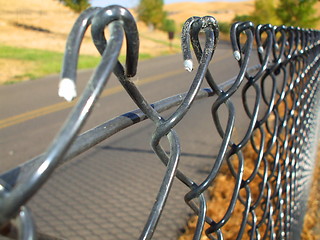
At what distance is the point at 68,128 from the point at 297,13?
33552 mm

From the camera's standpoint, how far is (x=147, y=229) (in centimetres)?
61

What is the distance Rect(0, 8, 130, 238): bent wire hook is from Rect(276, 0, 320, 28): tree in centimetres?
3241

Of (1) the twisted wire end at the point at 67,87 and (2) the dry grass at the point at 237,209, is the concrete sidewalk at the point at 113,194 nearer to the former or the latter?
(2) the dry grass at the point at 237,209

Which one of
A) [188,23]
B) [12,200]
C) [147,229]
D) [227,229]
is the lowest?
[227,229]

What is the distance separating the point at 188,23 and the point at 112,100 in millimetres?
8567

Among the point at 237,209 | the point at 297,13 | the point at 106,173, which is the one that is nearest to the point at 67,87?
the point at 237,209

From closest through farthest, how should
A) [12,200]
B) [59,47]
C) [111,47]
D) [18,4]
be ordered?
[12,200]
[111,47]
[59,47]
[18,4]

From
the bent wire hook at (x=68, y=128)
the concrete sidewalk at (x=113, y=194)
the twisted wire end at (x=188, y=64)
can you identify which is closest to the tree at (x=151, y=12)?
the concrete sidewalk at (x=113, y=194)

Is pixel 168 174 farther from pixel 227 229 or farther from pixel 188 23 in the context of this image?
pixel 227 229

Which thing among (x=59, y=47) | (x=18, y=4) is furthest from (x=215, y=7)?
(x=59, y=47)

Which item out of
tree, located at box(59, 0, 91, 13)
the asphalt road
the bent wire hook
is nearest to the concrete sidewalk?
the asphalt road

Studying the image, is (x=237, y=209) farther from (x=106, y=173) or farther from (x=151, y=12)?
(x=151, y=12)

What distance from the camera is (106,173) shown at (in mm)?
4387

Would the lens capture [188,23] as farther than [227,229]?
No
